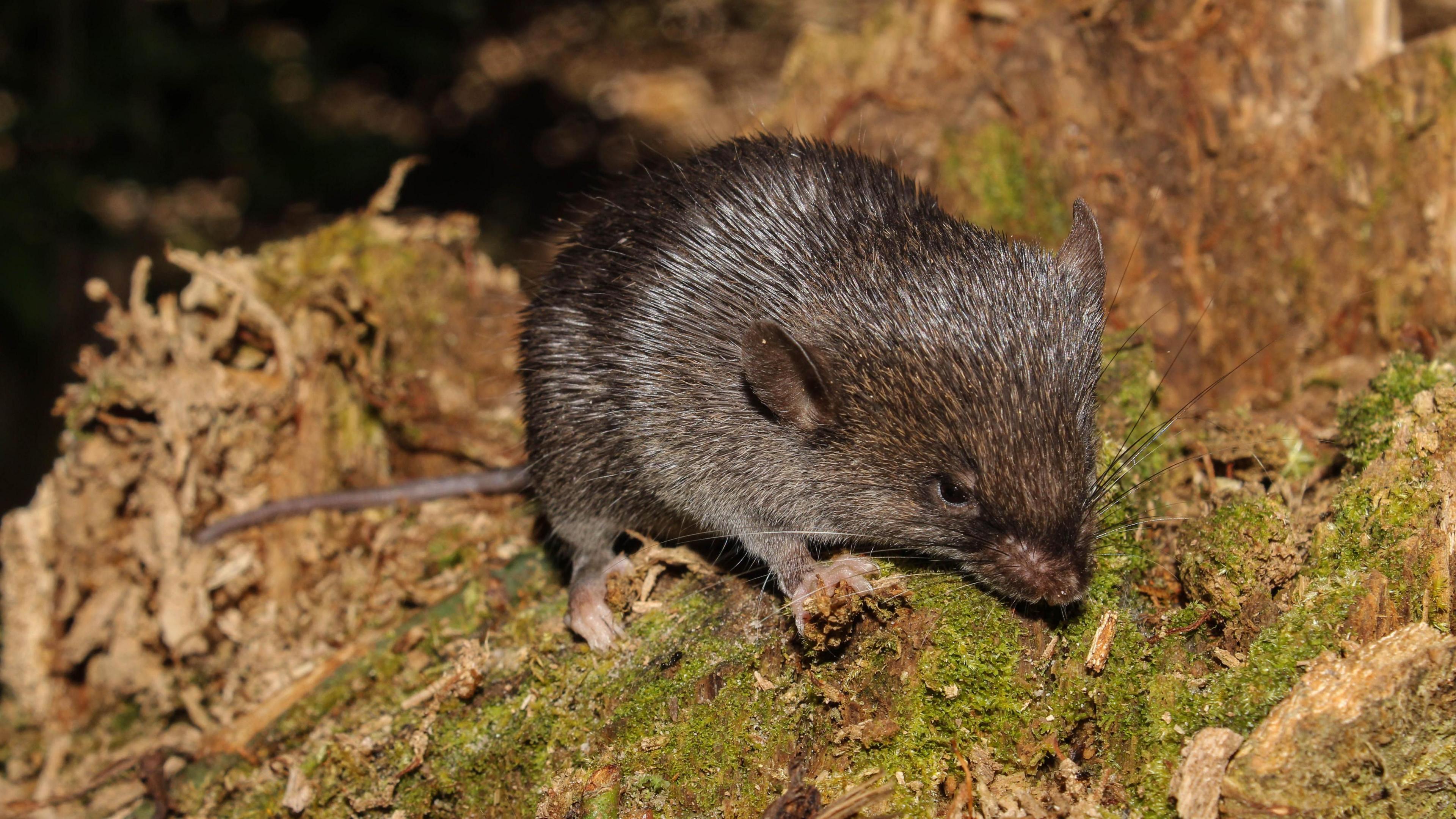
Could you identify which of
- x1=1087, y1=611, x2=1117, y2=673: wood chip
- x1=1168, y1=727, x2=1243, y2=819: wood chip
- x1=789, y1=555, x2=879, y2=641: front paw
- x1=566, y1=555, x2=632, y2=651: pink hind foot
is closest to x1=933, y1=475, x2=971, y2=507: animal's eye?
x1=789, y1=555, x2=879, y2=641: front paw

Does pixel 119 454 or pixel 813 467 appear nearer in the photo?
pixel 813 467

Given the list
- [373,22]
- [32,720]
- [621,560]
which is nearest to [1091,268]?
[621,560]

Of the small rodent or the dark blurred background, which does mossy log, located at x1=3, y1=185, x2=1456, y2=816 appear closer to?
the small rodent

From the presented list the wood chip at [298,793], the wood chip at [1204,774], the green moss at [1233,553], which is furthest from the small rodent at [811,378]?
the wood chip at [298,793]

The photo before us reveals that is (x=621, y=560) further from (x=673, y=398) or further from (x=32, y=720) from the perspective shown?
(x=32, y=720)

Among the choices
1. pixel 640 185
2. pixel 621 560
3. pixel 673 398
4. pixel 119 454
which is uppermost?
pixel 640 185

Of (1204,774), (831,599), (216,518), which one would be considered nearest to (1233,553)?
(1204,774)
